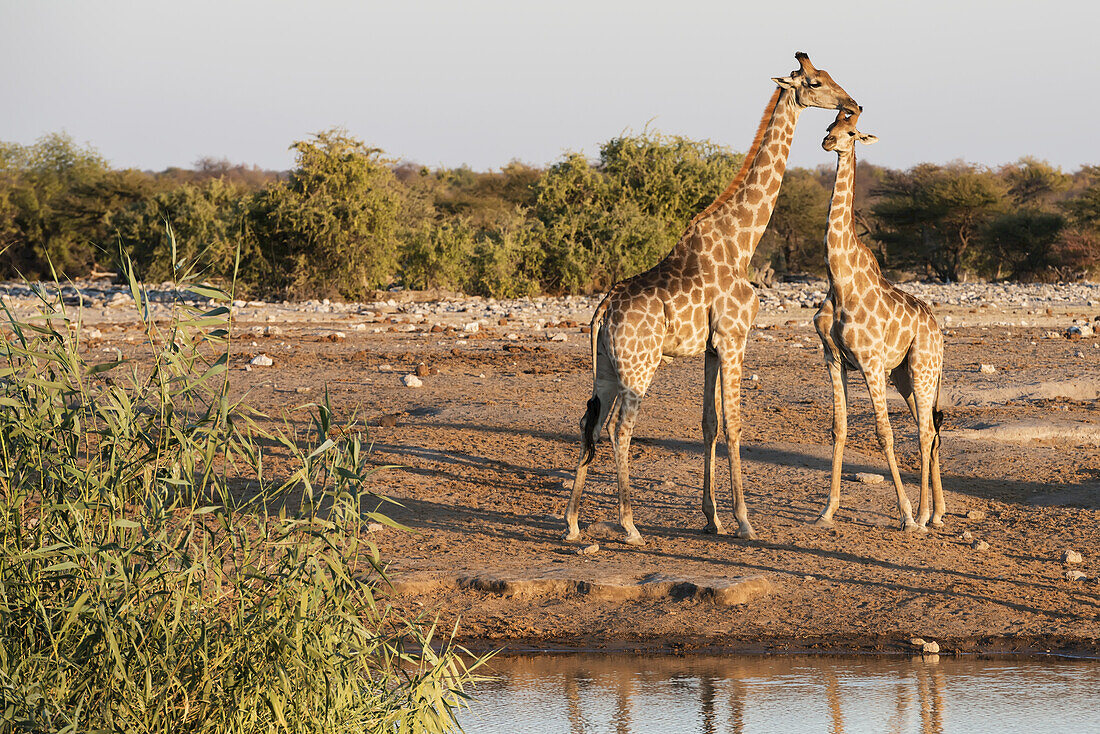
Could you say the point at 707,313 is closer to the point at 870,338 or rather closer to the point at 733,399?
the point at 733,399

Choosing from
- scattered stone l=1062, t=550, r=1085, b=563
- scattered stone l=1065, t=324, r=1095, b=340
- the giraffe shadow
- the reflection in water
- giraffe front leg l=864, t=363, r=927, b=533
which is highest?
scattered stone l=1065, t=324, r=1095, b=340

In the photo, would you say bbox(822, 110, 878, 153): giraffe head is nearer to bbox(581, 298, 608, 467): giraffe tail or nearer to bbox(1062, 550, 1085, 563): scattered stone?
bbox(581, 298, 608, 467): giraffe tail

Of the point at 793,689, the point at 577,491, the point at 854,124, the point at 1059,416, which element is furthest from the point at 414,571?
the point at 1059,416

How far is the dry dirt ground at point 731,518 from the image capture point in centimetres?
596

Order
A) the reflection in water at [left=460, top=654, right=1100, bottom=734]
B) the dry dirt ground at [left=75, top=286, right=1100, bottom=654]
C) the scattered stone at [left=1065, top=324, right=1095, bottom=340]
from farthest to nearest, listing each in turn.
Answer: the scattered stone at [left=1065, top=324, right=1095, bottom=340] < the dry dirt ground at [left=75, top=286, right=1100, bottom=654] < the reflection in water at [left=460, top=654, right=1100, bottom=734]

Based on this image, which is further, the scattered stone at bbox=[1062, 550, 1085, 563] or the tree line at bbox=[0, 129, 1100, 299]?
the tree line at bbox=[0, 129, 1100, 299]

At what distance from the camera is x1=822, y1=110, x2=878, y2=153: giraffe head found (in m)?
7.59

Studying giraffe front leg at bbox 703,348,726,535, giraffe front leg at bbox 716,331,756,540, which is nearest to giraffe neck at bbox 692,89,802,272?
giraffe front leg at bbox 716,331,756,540

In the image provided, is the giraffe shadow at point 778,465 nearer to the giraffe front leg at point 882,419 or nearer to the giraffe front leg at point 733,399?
the giraffe front leg at point 882,419

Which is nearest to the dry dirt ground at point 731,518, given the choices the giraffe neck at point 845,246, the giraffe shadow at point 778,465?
the giraffe shadow at point 778,465

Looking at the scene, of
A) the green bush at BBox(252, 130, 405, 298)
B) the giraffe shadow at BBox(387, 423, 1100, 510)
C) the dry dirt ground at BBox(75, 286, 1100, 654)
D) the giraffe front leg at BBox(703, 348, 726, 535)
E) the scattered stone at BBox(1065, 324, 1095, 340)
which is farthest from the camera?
the green bush at BBox(252, 130, 405, 298)

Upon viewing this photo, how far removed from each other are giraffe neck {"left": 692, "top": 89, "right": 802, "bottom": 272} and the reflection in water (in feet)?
9.88

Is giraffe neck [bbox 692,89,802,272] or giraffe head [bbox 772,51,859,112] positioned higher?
giraffe head [bbox 772,51,859,112]

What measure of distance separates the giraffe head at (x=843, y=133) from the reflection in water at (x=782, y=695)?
3.56 meters
